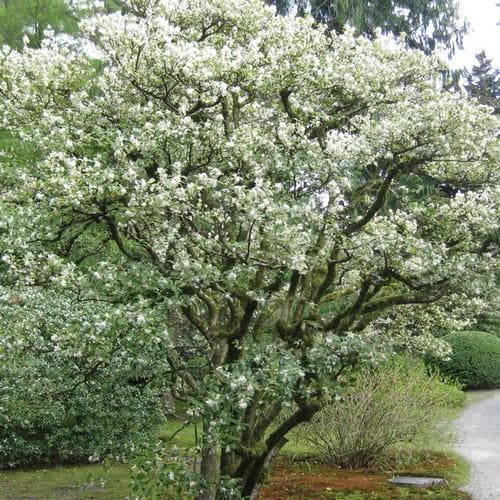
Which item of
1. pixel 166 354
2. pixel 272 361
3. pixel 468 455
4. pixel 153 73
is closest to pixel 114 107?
pixel 153 73

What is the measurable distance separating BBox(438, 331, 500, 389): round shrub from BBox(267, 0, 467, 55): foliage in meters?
8.40

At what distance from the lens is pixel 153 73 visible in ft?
17.0

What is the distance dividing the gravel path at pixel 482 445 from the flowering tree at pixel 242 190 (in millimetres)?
3650

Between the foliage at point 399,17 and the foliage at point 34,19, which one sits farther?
the foliage at point 399,17

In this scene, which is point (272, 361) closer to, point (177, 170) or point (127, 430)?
point (177, 170)

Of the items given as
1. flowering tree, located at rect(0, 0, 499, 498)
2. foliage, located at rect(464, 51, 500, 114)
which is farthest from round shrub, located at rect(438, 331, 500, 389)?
foliage, located at rect(464, 51, 500, 114)

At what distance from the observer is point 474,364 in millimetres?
18844

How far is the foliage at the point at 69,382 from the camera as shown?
4.41 m

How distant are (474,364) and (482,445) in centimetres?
752

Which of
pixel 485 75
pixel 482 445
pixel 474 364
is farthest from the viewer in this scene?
pixel 485 75

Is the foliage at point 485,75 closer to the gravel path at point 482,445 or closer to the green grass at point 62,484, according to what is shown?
the gravel path at point 482,445

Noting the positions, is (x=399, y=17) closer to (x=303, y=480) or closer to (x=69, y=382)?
(x=303, y=480)

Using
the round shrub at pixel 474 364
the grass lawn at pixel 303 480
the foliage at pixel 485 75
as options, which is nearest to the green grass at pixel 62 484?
the grass lawn at pixel 303 480

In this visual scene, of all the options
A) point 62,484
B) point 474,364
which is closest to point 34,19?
point 62,484
